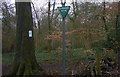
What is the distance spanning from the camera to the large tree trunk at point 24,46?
39.0 feet

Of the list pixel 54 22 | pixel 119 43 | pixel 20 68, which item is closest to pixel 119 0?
pixel 119 43

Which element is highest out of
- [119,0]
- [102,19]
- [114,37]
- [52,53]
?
[119,0]

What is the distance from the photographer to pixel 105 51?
551 inches

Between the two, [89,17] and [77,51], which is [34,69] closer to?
[89,17]

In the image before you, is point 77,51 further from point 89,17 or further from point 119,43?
point 119,43

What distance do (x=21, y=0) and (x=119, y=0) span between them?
6.12 meters

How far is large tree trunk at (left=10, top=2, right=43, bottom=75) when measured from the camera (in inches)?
468

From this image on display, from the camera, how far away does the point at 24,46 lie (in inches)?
472

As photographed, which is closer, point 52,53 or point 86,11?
point 86,11

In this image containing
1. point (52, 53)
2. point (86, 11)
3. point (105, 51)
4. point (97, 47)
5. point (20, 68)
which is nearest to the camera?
point (20, 68)

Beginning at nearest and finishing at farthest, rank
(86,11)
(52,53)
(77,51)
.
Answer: (86,11) < (77,51) < (52,53)

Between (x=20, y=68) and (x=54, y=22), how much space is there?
11948mm

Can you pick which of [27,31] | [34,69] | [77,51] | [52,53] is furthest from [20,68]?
[52,53]

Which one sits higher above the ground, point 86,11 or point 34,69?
point 86,11
